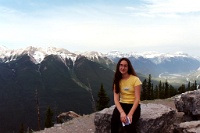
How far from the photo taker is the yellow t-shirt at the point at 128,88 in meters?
13.3

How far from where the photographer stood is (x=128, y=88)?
13273 mm

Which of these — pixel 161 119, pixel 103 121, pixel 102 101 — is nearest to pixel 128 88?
pixel 161 119

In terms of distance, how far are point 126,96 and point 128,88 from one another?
414 millimetres

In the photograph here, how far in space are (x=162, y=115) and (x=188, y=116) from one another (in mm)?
4558

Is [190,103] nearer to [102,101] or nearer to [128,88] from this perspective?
[128,88]

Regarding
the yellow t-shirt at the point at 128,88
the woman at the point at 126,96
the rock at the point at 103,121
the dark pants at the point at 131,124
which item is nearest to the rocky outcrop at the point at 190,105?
the rock at the point at 103,121

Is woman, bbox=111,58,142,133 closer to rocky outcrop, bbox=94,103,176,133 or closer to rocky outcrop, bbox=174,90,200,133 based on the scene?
rocky outcrop, bbox=94,103,176,133

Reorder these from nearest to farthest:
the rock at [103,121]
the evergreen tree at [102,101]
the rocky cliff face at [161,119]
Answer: the rocky cliff face at [161,119] → the rock at [103,121] → the evergreen tree at [102,101]

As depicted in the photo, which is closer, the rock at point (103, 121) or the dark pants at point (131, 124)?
the dark pants at point (131, 124)

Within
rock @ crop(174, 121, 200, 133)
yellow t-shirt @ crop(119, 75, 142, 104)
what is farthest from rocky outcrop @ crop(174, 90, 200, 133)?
yellow t-shirt @ crop(119, 75, 142, 104)

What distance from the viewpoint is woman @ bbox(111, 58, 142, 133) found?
13.1 m

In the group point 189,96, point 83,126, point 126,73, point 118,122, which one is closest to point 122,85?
point 126,73

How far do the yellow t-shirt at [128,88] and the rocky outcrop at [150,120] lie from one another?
7.89 ft

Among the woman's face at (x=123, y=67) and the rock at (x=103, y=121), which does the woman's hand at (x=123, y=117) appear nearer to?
the woman's face at (x=123, y=67)
